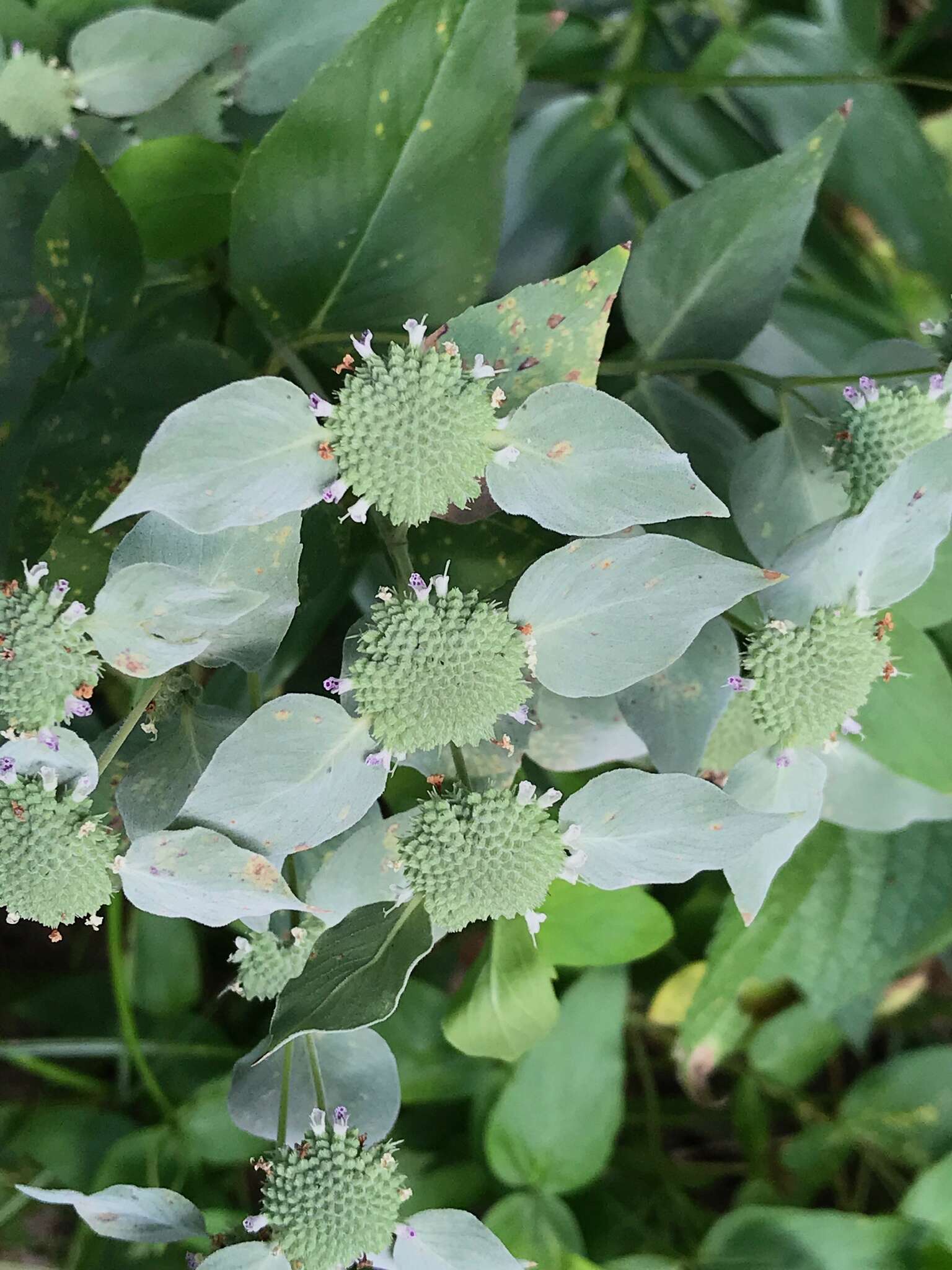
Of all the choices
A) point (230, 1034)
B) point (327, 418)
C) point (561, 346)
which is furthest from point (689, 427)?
point (230, 1034)

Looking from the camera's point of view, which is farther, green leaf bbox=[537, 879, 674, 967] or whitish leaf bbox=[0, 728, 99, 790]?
green leaf bbox=[537, 879, 674, 967]

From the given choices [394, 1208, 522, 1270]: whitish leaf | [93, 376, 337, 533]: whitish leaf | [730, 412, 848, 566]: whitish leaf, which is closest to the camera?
[93, 376, 337, 533]: whitish leaf

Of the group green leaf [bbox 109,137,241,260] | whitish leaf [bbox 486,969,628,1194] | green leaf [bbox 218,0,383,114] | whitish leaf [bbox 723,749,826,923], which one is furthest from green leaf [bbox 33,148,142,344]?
whitish leaf [bbox 486,969,628,1194]

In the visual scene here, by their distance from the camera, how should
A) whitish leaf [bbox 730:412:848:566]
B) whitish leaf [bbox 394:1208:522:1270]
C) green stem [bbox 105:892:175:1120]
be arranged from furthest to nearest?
green stem [bbox 105:892:175:1120] < whitish leaf [bbox 730:412:848:566] < whitish leaf [bbox 394:1208:522:1270]

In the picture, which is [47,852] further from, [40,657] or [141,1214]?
[141,1214]

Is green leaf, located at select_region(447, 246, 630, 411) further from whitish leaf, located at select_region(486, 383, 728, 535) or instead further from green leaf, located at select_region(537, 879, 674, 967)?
green leaf, located at select_region(537, 879, 674, 967)

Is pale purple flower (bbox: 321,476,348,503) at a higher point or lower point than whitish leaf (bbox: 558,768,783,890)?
higher
